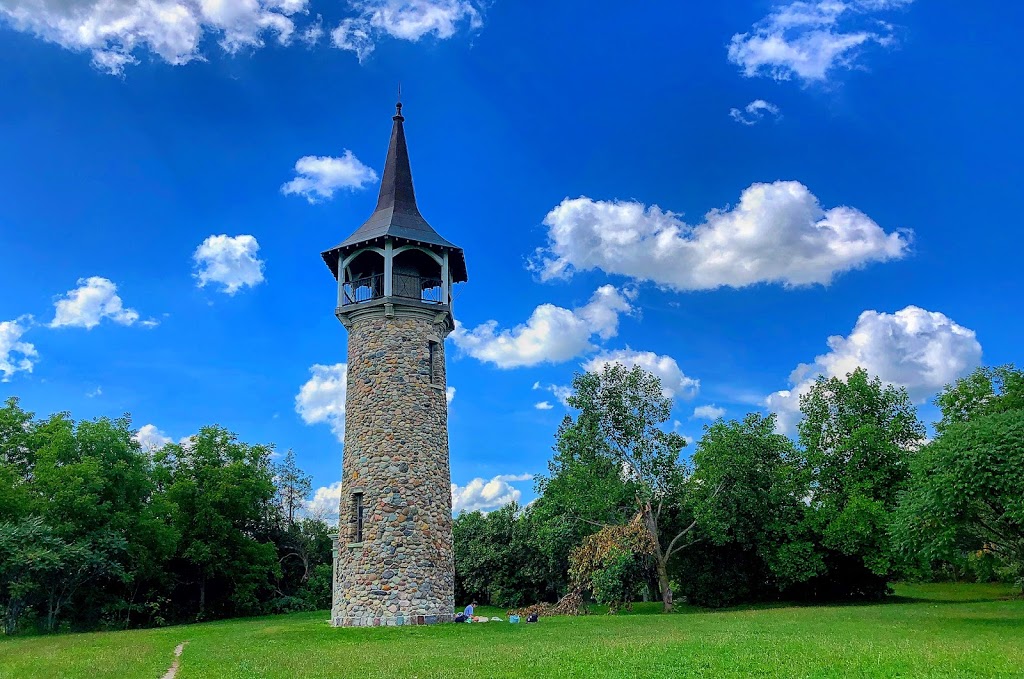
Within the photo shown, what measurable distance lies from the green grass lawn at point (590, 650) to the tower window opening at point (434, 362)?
360 inches

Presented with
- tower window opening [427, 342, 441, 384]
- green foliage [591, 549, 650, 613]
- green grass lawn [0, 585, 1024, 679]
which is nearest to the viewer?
green grass lawn [0, 585, 1024, 679]

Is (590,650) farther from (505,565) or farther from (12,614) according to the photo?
(505,565)

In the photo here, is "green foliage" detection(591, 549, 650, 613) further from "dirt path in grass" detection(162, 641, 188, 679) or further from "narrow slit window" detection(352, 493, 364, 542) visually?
"dirt path in grass" detection(162, 641, 188, 679)

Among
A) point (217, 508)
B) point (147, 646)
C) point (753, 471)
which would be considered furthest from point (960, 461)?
point (217, 508)

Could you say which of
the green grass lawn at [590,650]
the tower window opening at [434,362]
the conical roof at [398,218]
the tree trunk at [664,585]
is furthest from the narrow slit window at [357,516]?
the tree trunk at [664,585]

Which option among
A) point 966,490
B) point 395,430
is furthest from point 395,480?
point 966,490

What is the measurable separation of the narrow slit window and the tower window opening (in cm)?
514

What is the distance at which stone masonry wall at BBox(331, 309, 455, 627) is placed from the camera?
25969 mm

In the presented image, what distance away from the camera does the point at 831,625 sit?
20.9 metres

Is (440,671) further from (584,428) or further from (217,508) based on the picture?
(217,508)

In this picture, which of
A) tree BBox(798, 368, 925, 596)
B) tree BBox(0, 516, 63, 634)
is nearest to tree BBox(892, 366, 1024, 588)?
tree BBox(798, 368, 925, 596)

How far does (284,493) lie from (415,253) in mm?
Result: 29509

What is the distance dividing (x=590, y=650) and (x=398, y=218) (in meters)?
19.9

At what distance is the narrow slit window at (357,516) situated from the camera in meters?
26.8
